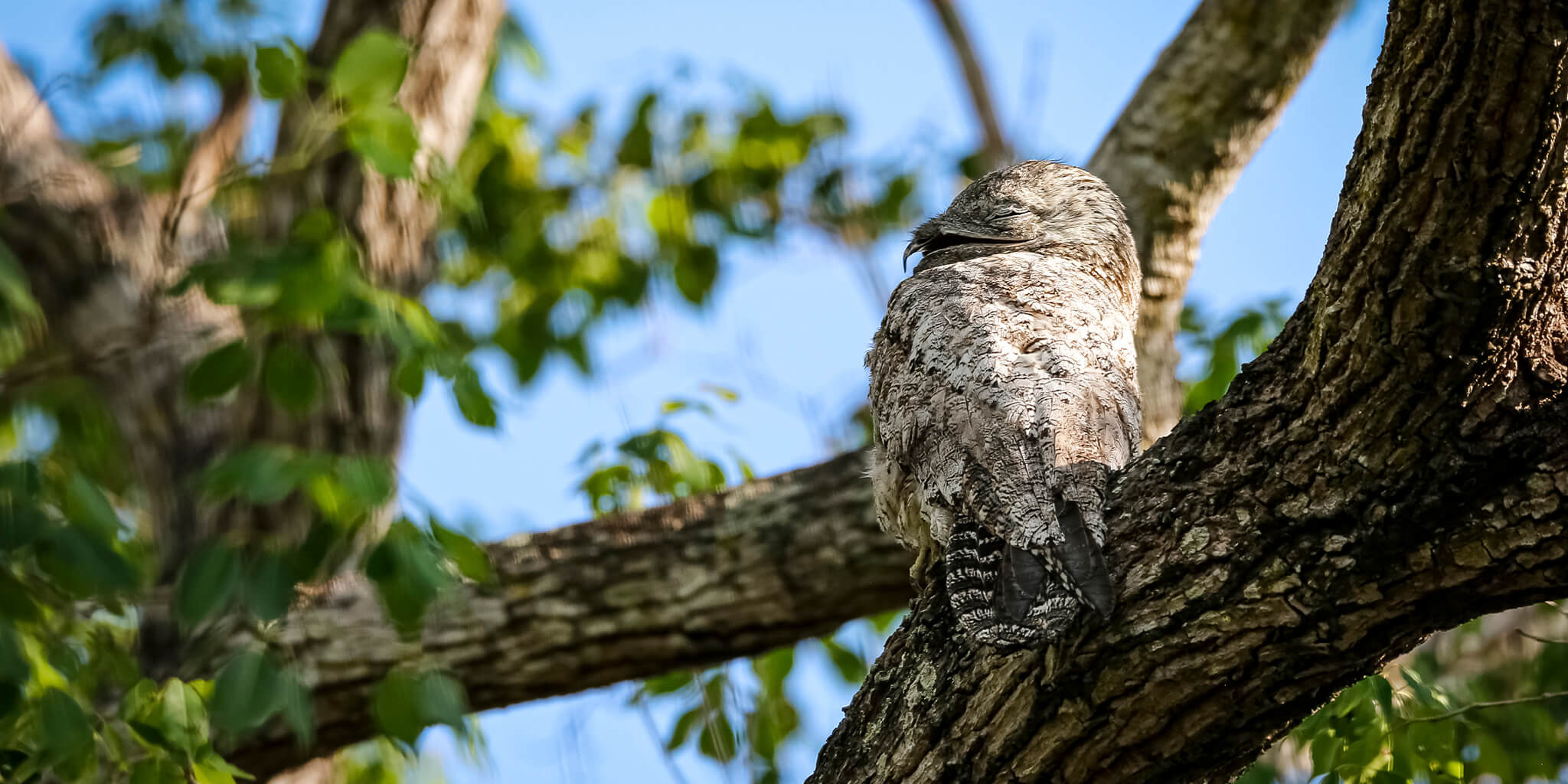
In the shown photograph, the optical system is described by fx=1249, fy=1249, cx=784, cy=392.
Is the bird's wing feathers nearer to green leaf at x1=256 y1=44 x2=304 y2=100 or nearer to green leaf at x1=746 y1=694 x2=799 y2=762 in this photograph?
green leaf at x1=746 y1=694 x2=799 y2=762

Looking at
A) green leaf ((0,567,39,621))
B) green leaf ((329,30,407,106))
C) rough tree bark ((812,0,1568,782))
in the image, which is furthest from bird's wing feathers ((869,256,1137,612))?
green leaf ((0,567,39,621))

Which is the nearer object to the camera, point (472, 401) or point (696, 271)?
point (472, 401)

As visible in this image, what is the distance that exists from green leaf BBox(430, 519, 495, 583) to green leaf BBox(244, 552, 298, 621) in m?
0.41

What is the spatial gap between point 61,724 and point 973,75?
696 cm

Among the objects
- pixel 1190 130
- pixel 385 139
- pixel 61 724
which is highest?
pixel 1190 130

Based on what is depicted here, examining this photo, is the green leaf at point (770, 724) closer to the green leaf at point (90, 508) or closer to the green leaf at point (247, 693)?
the green leaf at point (247, 693)

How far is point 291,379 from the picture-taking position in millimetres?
3840

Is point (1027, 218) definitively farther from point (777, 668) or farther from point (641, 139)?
point (641, 139)

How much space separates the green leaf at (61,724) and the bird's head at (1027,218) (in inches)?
110

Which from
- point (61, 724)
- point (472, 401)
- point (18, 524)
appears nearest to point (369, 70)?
point (472, 401)

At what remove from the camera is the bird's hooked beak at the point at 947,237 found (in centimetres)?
437

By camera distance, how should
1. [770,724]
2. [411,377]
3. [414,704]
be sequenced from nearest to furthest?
[414,704], [411,377], [770,724]

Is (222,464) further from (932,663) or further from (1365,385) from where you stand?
(1365,385)

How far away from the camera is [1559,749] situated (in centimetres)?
478
